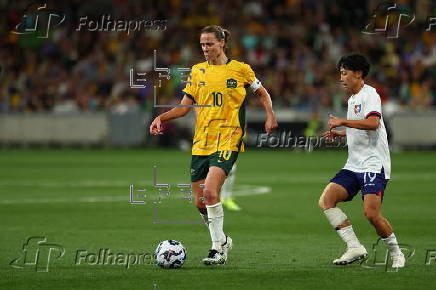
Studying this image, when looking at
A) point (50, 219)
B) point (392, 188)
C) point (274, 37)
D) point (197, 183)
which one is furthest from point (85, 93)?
point (197, 183)

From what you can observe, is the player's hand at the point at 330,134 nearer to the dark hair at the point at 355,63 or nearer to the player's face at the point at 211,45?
the dark hair at the point at 355,63

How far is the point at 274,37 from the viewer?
37000 millimetres

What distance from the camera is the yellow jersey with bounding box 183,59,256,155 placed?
10133mm

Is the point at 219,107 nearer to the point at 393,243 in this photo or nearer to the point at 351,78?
the point at 351,78

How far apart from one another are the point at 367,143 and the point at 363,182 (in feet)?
1.27

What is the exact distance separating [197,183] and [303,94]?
981 inches

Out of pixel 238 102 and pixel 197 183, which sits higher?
pixel 238 102

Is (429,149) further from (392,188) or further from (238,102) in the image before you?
(238,102)

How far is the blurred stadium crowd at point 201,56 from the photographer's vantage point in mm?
34312

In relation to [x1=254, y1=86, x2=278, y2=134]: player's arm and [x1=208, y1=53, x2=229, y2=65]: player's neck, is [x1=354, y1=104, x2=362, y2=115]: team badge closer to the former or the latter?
[x1=254, y1=86, x2=278, y2=134]: player's arm

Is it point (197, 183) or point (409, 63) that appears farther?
point (409, 63)

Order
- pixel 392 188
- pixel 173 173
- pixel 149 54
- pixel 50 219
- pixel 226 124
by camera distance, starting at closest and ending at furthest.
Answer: pixel 226 124, pixel 50 219, pixel 392 188, pixel 173 173, pixel 149 54

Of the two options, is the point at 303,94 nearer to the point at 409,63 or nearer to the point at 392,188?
the point at 409,63

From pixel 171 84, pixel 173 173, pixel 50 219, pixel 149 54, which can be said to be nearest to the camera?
pixel 50 219
